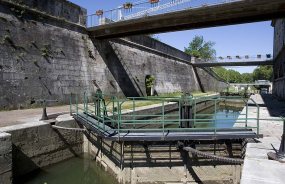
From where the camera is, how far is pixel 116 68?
50.5 feet

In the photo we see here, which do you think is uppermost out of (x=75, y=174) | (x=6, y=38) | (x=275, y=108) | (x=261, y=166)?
(x=6, y=38)

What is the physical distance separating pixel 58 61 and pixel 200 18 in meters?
8.25

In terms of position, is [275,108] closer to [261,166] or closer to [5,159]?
[261,166]

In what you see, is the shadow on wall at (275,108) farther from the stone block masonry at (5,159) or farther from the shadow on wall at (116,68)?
the stone block masonry at (5,159)

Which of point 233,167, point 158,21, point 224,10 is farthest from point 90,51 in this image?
point 233,167

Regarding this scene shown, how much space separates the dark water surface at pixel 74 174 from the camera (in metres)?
5.82

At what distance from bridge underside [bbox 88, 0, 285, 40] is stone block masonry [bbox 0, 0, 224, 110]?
176cm

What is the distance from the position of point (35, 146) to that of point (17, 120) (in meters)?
1.52

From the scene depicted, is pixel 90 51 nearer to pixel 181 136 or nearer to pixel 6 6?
pixel 6 6

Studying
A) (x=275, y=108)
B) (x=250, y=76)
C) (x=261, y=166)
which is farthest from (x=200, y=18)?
(x=250, y=76)

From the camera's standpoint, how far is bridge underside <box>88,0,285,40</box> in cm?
939

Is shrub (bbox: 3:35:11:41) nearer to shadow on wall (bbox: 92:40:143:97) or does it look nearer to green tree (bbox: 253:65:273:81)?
shadow on wall (bbox: 92:40:143:97)

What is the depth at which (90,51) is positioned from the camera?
531 inches

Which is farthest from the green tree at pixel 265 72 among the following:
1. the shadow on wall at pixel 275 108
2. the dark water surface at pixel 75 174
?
the dark water surface at pixel 75 174
